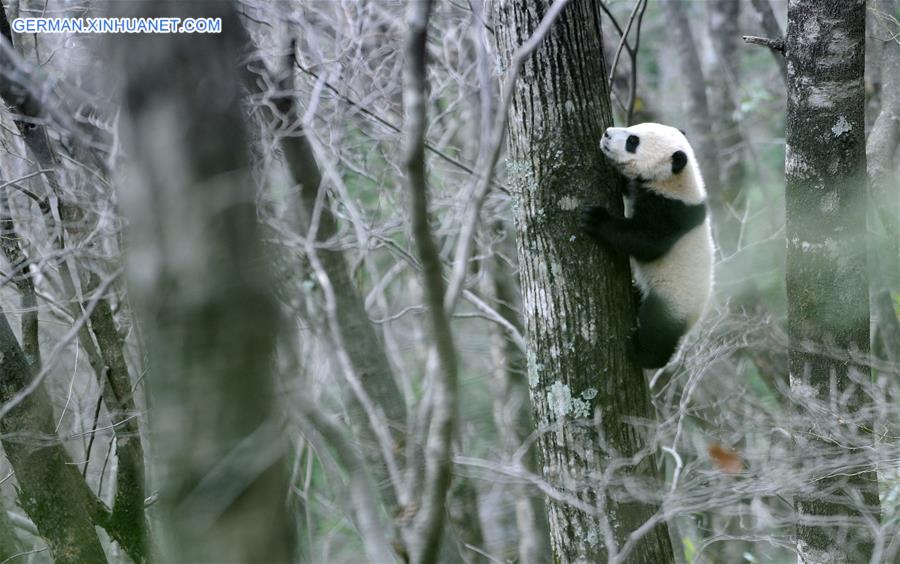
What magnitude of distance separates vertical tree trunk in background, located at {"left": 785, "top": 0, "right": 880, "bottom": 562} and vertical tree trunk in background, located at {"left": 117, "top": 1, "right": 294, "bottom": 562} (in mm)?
3149

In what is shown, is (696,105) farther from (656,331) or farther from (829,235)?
(656,331)

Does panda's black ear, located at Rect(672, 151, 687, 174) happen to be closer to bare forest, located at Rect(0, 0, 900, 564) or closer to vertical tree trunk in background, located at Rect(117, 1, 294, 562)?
bare forest, located at Rect(0, 0, 900, 564)

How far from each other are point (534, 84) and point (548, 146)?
0.84ft

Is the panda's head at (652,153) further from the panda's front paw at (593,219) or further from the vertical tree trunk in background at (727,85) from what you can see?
the vertical tree trunk in background at (727,85)

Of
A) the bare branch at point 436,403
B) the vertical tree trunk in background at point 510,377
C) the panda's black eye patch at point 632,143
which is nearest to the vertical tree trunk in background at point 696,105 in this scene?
the vertical tree trunk in background at point 510,377

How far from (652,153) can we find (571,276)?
1118 millimetres

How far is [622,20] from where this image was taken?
11.7 m

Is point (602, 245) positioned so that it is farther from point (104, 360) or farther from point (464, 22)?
point (464, 22)

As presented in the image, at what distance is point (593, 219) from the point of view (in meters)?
3.28

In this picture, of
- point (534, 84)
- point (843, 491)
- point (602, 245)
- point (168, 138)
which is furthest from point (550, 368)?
point (168, 138)

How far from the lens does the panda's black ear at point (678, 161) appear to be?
4.07 meters

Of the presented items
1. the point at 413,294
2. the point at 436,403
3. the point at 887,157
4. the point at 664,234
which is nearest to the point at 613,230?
the point at 664,234

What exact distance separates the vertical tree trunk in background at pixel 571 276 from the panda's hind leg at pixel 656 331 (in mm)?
335

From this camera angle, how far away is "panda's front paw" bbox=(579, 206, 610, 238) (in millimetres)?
3250
